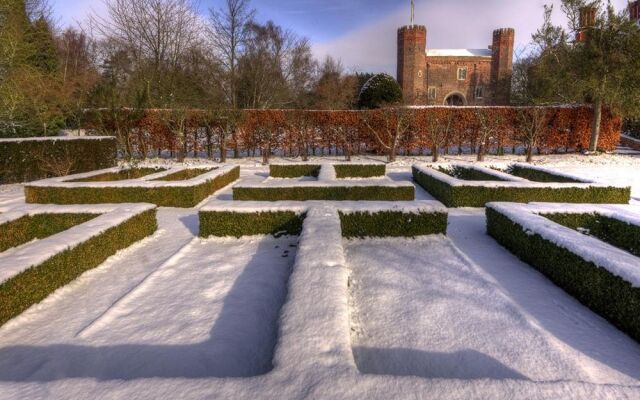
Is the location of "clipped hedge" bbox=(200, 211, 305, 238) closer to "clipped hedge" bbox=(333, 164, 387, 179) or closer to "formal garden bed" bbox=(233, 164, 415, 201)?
"formal garden bed" bbox=(233, 164, 415, 201)

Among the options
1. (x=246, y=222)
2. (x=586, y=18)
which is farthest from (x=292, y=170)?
(x=586, y=18)

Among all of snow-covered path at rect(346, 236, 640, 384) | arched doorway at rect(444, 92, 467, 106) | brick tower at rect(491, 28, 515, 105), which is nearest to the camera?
snow-covered path at rect(346, 236, 640, 384)

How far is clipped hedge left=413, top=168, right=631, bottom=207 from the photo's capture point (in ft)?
30.6

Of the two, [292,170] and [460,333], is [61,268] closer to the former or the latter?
[460,333]

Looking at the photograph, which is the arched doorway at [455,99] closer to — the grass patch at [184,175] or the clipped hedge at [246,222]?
the grass patch at [184,175]

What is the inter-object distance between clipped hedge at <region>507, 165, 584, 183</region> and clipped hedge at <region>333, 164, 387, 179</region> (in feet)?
15.6

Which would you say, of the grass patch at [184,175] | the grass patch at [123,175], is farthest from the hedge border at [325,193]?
the grass patch at [123,175]

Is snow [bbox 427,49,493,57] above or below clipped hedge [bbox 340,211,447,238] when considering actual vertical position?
above

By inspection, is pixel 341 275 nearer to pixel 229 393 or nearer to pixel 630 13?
pixel 229 393

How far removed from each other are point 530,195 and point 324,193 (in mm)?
5330

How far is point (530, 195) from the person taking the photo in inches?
373

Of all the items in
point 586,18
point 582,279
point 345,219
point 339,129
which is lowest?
point 582,279

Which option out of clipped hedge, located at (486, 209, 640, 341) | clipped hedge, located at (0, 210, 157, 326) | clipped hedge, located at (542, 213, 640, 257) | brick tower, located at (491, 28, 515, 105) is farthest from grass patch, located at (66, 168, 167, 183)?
brick tower, located at (491, 28, 515, 105)

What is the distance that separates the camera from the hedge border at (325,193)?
9773 millimetres
